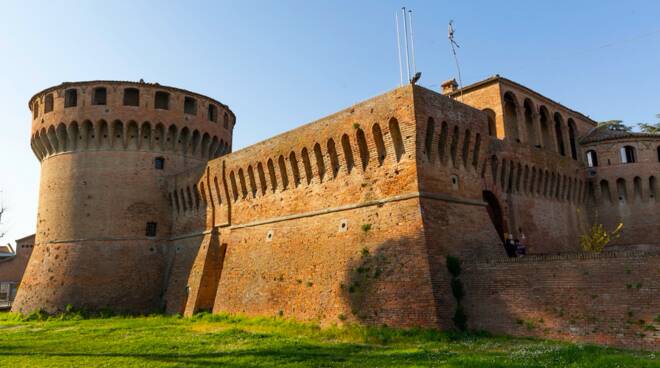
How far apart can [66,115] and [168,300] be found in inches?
476

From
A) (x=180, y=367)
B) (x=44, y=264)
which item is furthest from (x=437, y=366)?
(x=44, y=264)

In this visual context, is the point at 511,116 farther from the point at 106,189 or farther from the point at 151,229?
the point at 106,189

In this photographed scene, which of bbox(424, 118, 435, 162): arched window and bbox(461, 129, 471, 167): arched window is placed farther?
bbox(461, 129, 471, 167): arched window

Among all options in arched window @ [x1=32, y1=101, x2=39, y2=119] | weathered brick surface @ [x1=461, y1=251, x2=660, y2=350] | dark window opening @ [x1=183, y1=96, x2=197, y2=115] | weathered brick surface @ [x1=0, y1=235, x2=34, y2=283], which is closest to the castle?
weathered brick surface @ [x1=461, y1=251, x2=660, y2=350]

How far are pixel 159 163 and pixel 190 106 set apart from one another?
156 inches

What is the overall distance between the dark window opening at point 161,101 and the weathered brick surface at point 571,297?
20615 millimetres

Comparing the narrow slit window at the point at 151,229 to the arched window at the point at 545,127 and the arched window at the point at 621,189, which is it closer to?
the arched window at the point at 545,127

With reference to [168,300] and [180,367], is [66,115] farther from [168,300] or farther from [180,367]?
[180,367]

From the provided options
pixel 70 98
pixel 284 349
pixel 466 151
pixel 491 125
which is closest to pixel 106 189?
pixel 70 98

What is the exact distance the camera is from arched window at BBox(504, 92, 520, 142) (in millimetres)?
22266

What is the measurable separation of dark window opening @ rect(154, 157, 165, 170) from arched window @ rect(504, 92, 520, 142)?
18.7 meters

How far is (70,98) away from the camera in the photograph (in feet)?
Answer: 89.0

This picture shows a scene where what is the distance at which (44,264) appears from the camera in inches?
1012

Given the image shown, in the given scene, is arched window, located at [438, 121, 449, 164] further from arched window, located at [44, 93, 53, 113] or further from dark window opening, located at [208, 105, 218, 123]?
arched window, located at [44, 93, 53, 113]
